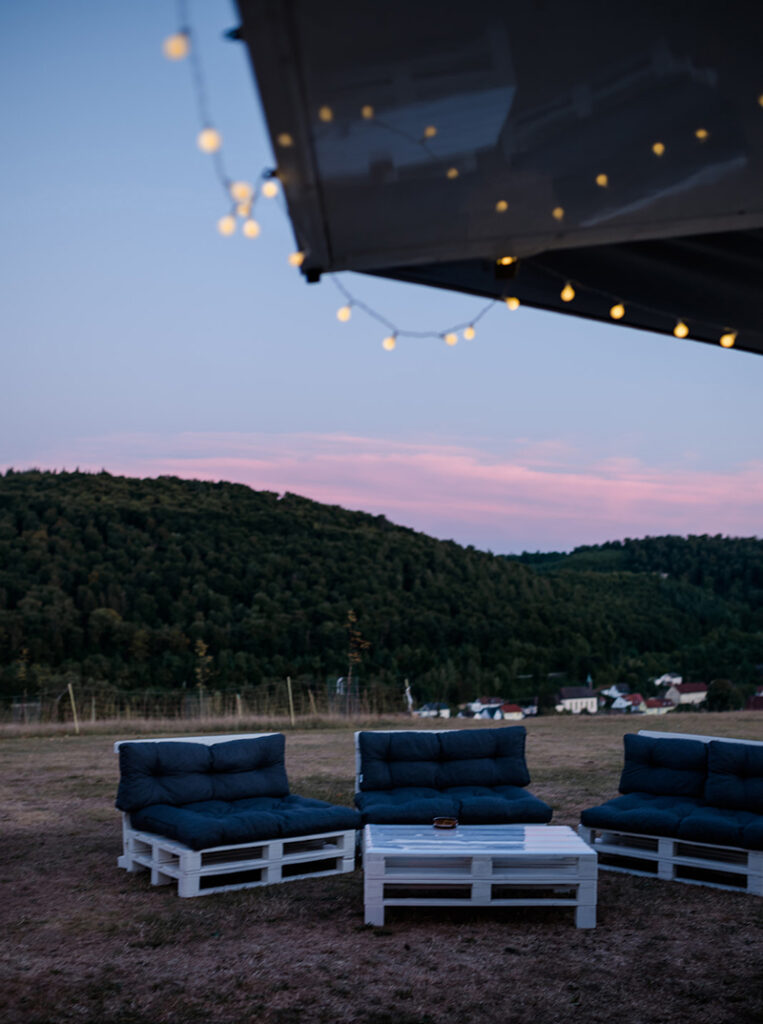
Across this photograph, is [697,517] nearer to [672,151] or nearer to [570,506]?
[570,506]

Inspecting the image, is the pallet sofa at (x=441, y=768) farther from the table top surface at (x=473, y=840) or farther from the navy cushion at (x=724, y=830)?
the navy cushion at (x=724, y=830)

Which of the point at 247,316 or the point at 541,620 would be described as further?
the point at 541,620

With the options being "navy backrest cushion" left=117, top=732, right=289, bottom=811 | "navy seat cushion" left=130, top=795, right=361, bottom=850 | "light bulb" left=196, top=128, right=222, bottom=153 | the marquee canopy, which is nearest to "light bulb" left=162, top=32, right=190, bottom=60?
the marquee canopy

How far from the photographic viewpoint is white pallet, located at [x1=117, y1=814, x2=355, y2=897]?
4661mm

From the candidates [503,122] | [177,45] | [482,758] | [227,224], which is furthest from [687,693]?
[177,45]

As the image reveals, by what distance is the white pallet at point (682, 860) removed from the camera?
15.5 ft

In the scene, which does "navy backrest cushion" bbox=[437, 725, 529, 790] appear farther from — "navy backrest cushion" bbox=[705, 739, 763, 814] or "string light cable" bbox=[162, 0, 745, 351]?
"string light cable" bbox=[162, 0, 745, 351]

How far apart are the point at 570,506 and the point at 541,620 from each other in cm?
760

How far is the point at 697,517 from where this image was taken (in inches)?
889

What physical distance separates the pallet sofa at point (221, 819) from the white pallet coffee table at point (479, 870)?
2.06 ft

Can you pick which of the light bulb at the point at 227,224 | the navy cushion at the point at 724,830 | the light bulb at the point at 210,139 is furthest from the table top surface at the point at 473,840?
the light bulb at the point at 210,139

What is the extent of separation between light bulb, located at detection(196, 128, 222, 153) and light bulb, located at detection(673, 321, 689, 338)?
2552 millimetres

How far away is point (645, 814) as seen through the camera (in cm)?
505

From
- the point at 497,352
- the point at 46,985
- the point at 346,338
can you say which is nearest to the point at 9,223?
the point at 346,338
